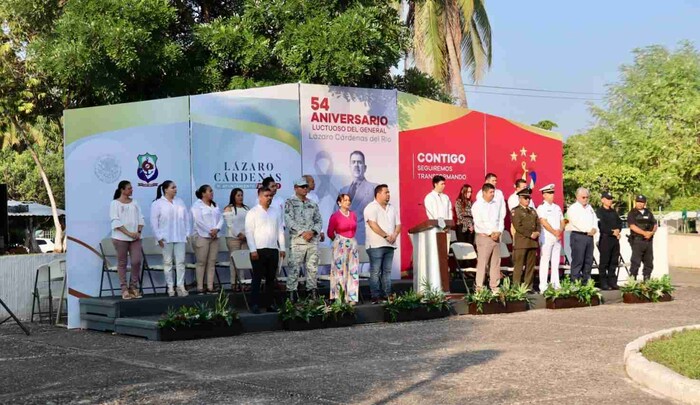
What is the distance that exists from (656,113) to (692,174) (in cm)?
511

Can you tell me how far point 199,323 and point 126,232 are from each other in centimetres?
235

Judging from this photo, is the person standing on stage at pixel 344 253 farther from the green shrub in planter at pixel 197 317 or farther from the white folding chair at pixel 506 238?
the white folding chair at pixel 506 238

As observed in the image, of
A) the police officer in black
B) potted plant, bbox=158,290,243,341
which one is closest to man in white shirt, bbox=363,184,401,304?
potted plant, bbox=158,290,243,341

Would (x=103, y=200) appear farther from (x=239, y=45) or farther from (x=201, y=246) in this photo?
(x=239, y=45)

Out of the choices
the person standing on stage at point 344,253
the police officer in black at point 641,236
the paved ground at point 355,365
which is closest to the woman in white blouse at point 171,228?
the paved ground at point 355,365

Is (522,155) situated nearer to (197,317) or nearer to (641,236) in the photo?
(641,236)

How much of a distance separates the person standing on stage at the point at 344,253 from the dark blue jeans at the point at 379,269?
537 millimetres

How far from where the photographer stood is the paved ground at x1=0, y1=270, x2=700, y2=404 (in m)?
8.75

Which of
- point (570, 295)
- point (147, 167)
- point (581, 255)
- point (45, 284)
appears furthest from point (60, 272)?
point (581, 255)

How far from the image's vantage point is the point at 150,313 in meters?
14.9

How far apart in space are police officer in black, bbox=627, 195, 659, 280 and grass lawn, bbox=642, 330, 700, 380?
8.04m

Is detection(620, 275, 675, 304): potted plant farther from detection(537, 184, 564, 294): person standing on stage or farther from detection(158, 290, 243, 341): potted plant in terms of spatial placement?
detection(158, 290, 243, 341): potted plant

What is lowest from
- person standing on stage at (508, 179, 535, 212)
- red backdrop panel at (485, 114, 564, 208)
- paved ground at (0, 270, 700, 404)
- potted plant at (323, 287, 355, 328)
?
paved ground at (0, 270, 700, 404)

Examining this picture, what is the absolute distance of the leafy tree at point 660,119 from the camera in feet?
105
